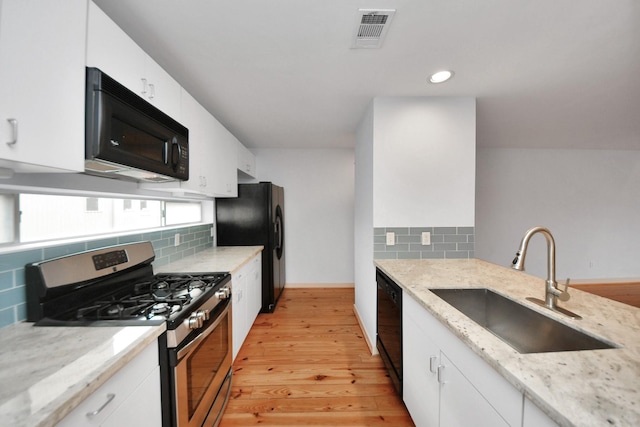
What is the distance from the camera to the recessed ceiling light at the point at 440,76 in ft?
5.65

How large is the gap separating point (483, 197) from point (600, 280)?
2.62 m

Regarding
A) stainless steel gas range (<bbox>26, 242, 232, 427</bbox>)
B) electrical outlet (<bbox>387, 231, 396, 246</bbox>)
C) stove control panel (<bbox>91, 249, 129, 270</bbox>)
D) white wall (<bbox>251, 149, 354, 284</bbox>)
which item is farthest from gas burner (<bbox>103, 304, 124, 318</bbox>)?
white wall (<bbox>251, 149, 354, 284</bbox>)

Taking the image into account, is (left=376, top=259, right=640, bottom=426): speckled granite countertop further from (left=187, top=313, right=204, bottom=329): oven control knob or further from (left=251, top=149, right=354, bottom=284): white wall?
(left=251, top=149, right=354, bottom=284): white wall

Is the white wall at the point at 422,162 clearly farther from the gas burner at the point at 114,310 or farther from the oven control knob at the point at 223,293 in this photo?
the gas burner at the point at 114,310

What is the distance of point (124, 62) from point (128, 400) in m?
1.46

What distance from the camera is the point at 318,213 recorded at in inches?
157

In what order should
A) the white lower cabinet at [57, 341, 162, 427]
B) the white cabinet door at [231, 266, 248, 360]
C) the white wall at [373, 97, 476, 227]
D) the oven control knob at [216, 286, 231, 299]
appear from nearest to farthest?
the white lower cabinet at [57, 341, 162, 427] < the oven control knob at [216, 286, 231, 299] < the white cabinet door at [231, 266, 248, 360] < the white wall at [373, 97, 476, 227]

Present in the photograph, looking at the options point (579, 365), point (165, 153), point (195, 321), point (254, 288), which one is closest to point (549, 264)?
point (579, 365)

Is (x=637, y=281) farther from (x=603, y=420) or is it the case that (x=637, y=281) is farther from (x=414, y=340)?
(x=603, y=420)

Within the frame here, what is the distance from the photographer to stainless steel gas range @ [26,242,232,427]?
1000mm

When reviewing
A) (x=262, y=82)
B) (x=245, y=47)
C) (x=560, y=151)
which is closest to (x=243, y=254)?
(x=262, y=82)

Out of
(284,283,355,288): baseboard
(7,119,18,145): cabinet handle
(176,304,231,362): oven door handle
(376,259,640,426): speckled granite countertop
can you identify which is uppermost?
(7,119,18,145): cabinet handle

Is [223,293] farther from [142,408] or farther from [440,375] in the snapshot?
[440,375]

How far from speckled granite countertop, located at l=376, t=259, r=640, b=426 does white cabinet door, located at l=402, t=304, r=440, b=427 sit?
237 mm
